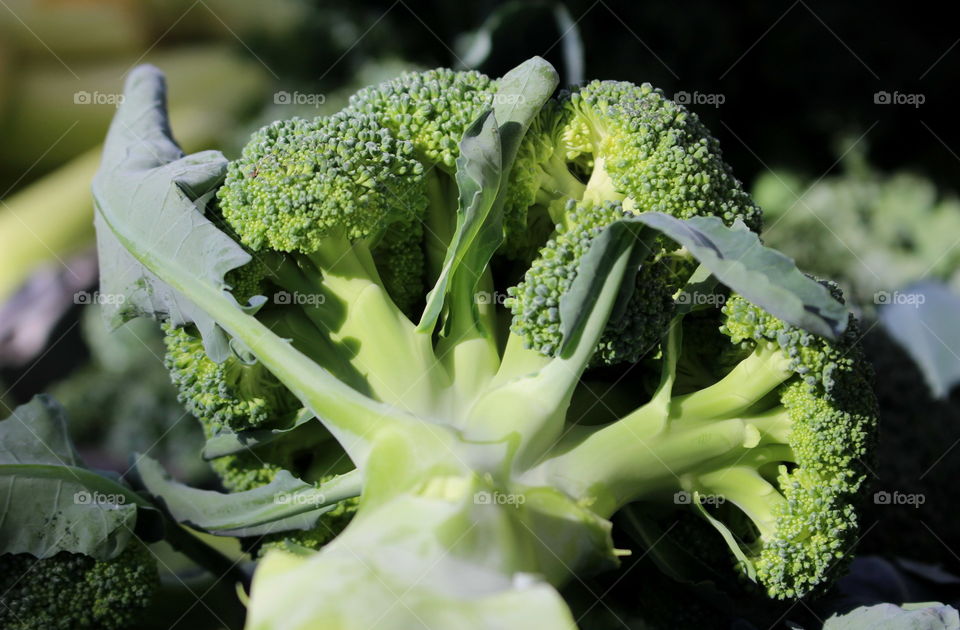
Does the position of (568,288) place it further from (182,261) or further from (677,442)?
(182,261)

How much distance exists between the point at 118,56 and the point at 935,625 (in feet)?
9.01

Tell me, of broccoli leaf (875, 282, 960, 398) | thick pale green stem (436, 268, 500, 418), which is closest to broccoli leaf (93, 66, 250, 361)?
thick pale green stem (436, 268, 500, 418)

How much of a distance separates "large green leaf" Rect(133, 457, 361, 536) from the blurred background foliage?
69cm

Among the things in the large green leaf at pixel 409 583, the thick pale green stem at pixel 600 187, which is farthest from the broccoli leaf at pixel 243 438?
the thick pale green stem at pixel 600 187

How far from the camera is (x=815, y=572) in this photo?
0.87 m

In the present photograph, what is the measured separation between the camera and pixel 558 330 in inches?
31.3

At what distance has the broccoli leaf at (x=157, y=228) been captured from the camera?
2.80 ft

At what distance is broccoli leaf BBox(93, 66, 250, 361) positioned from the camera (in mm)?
853

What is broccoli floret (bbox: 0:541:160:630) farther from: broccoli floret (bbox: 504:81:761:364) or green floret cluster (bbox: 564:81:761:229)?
green floret cluster (bbox: 564:81:761:229)

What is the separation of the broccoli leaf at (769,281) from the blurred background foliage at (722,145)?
0.72m

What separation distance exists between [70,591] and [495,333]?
56cm

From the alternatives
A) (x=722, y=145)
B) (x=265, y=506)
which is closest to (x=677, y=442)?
(x=265, y=506)

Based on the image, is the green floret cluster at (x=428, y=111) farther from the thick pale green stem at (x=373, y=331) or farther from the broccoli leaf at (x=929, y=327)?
the broccoli leaf at (x=929, y=327)

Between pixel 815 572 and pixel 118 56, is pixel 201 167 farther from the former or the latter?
pixel 118 56
